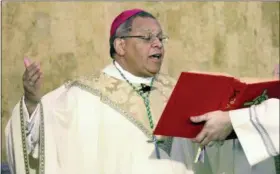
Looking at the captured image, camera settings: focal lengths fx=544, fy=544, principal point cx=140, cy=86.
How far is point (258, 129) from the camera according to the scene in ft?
8.82

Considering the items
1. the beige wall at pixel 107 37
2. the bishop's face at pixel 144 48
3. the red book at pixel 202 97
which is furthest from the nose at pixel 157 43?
the beige wall at pixel 107 37

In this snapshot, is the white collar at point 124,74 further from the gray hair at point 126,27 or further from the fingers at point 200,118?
the fingers at point 200,118

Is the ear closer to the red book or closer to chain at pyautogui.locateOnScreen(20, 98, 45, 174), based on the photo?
chain at pyautogui.locateOnScreen(20, 98, 45, 174)

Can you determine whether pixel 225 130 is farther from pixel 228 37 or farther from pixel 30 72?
pixel 228 37

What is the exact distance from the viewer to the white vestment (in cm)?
316

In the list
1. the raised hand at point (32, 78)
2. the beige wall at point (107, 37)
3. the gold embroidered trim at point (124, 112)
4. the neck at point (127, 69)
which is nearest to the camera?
the raised hand at point (32, 78)

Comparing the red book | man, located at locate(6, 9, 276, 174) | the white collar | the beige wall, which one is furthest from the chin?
the beige wall

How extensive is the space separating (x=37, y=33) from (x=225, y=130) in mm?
2693

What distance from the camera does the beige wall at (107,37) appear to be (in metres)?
4.85

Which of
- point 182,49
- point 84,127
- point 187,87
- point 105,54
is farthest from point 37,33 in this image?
point 187,87

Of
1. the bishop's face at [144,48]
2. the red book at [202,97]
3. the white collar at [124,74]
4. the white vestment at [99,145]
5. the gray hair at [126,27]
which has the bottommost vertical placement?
the white vestment at [99,145]

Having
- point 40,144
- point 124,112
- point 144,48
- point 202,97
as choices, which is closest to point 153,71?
point 144,48

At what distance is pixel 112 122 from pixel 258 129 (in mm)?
989

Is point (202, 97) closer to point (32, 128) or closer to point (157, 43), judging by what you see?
point (157, 43)
